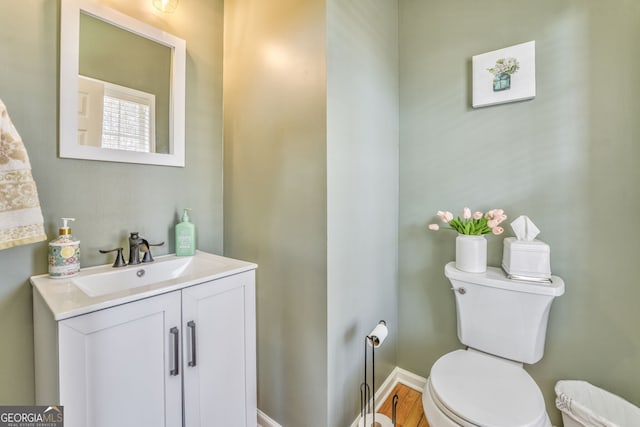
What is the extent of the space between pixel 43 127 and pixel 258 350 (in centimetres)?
137

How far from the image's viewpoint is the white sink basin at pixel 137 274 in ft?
3.36

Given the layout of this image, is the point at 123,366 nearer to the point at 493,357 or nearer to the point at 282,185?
the point at 282,185

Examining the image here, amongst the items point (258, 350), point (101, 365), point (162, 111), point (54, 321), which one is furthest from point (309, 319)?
point (162, 111)

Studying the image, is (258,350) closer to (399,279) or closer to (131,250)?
(131,250)

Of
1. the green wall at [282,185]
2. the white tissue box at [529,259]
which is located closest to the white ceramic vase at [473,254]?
the white tissue box at [529,259]

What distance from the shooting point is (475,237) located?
4.27 feet

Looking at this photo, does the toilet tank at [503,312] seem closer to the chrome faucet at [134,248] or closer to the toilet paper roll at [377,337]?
the toilet paper roll at [377,337]

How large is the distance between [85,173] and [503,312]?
194 centimetres

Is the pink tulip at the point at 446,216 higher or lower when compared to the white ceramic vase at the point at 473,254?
higher

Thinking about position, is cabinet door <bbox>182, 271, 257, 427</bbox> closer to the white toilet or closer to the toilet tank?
the white toilet

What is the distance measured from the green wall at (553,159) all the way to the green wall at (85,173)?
1248mm

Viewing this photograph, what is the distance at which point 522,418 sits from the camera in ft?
2.78

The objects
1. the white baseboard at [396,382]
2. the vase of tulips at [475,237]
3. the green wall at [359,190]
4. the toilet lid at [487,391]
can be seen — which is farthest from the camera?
the white baseboard at [396,382]

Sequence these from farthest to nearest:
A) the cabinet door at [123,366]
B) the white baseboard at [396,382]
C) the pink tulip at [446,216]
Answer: the white baseboard at [396,382] → the pink tulip at [446,216] → the cabinet door at [123,366]
